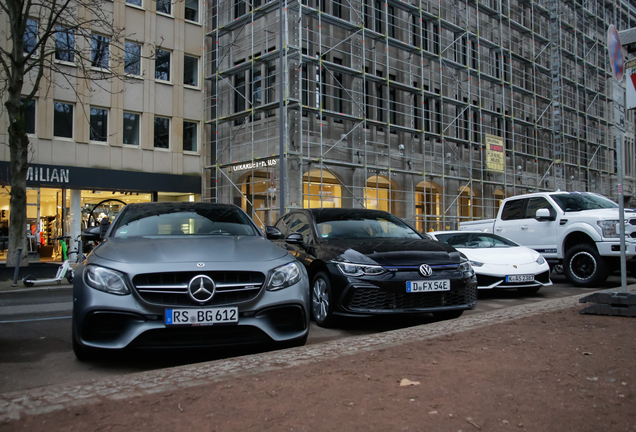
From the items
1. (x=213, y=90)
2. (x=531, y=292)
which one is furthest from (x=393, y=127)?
(x=531, y=292)

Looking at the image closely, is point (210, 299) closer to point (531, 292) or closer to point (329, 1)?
point (531, 292)

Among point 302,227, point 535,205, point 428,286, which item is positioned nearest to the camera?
point 428,286

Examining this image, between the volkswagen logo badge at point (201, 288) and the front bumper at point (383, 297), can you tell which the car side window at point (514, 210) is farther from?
the volkswagen logo badge at point (201, 288)

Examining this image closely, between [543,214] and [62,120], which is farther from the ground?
[62,120]

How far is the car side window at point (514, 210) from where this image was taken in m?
13.1

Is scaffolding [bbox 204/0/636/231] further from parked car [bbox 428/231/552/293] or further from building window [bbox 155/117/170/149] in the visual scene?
parked car [bbox 428/231/552/293]

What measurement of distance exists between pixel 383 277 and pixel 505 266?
4.47 m

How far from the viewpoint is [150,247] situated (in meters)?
4.96

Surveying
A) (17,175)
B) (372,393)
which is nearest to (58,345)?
(372,393)

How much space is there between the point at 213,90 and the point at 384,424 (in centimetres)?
2588

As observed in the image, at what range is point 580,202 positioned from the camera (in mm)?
12219

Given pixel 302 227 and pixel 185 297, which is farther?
pixel 302 227

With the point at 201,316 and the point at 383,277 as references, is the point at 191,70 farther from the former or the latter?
the point at 201,316

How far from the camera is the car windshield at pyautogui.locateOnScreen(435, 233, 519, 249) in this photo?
1085 cm
